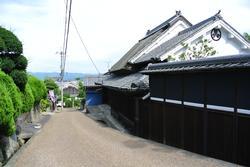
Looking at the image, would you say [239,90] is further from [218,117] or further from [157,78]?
[157,78]

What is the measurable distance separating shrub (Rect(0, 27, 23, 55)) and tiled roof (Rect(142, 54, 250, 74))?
8.39 m

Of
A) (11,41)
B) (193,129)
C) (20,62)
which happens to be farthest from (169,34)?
(193,129)

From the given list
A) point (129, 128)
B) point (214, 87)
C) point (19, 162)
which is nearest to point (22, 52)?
point (129, 128)

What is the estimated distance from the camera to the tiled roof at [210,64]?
1001cm

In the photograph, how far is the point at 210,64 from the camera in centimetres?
1156

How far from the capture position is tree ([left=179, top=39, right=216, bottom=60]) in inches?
850

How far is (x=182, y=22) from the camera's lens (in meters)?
29.1

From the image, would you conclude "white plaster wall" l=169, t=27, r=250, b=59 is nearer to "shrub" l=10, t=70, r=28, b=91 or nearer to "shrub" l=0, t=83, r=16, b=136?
"shrub" l=10, t=70, r=28, b=91

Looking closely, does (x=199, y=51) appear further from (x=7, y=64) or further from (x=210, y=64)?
(x=7, y=64)

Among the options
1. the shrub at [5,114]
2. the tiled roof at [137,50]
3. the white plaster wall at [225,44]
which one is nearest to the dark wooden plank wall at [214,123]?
the shrub at [5,114]

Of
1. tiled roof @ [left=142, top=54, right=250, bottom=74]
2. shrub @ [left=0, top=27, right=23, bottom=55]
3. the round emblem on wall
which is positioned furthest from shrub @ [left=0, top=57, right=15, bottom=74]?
the round emblem on wall

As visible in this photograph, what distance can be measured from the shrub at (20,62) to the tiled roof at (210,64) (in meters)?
8.84

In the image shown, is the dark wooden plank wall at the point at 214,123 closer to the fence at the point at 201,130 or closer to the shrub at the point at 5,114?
the fence at the point at 201,130

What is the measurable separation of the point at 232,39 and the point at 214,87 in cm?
1323
